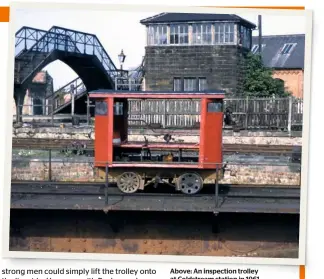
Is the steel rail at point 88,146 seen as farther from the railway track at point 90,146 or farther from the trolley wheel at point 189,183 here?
the trolley wheel at point 189,183

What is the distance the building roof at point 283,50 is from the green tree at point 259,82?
171mm

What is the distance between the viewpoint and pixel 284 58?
11.6 meters

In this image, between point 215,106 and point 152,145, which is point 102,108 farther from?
point 215,106

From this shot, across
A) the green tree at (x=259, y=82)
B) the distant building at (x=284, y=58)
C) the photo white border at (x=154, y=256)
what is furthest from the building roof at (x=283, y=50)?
the photo white border at (x=154, y=256)

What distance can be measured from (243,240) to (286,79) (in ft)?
14.0

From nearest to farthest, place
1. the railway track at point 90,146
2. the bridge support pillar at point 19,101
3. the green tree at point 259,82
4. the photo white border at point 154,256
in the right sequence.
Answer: the photo white border at point 154,256 < the bridge support pillar at point 19,101 < the railway track at point 90,146 < the green tree at point 259,82

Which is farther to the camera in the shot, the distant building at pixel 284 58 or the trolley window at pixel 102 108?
the distant building at pixel 284 58

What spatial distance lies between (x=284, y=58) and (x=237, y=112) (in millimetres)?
1159

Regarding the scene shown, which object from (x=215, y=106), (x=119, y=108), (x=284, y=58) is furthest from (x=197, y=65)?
(x=215, y=106)

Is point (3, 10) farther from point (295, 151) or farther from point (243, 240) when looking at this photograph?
point (295, 151)

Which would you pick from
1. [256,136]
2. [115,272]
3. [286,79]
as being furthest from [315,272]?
[286,79]

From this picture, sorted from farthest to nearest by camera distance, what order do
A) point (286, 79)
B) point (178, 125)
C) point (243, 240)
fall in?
point (286, 79) → point (178, 125) → point (243, 240)

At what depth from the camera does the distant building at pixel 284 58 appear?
8336 mm

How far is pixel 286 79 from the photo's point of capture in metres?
11.2
